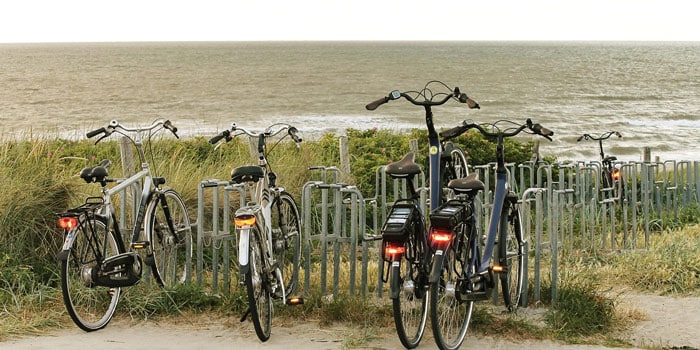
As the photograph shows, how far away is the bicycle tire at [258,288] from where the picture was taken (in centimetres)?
585

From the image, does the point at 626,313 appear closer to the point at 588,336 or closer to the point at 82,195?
the point at 588,336

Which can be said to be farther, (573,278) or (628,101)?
(628,101)

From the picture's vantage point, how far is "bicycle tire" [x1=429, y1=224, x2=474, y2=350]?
5691 mm

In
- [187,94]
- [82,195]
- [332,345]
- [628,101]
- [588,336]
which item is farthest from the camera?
[187,94]

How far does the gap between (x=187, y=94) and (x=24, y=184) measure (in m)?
57.5

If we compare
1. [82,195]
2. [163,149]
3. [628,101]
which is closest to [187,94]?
[628,101]

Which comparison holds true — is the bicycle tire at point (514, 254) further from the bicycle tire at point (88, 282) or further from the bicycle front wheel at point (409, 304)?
the bicycle tire at point (88, 282)

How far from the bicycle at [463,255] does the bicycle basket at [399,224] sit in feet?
0.46

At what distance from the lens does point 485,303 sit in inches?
275

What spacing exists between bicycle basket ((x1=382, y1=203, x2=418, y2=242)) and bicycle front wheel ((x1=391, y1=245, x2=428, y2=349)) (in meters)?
0.14

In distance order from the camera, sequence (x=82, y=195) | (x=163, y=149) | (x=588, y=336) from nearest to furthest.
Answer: (x=588, y=336) → (x=82, y=195) → (x=163, y=149)

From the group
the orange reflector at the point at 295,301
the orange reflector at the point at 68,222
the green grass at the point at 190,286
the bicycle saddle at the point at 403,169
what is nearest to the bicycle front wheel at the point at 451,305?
the green grass at the point at 190,286

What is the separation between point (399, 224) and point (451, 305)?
0.81 m

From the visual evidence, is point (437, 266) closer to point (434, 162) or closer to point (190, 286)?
point (434, 162)
